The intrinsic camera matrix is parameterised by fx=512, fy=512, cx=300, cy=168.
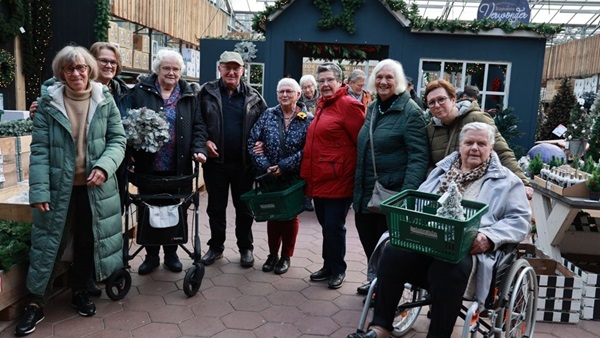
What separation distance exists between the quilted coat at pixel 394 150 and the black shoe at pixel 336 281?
0.73 m

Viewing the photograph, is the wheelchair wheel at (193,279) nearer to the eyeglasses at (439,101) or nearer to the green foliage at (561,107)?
the eyeglasses at (439,101)

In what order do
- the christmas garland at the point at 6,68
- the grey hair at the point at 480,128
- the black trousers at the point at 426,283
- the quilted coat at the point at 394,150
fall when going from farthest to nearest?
the christmas garland at the point at 6,68
the quilted coat at the point at 394,150
the grey hair at the point at 480,128
the black trousers at the point at 426,283

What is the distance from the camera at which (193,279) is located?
3756mm

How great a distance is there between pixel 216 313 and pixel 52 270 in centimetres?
108

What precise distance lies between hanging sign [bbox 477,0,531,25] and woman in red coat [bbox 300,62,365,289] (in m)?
6.23

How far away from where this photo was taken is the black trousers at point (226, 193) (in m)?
4.21

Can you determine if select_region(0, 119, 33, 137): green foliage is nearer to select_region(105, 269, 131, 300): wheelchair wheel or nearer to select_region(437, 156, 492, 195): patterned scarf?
select_region(105, 269, 131, 300): wheelchair wheel

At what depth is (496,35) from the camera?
8.62 m

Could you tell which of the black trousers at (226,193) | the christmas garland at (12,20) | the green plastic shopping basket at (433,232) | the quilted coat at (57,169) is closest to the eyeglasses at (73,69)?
the quilted coat at (57,169)

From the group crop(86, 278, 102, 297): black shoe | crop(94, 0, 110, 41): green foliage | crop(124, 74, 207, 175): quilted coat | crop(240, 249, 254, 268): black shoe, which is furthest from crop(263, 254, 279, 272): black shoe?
crop(94, 0, 110, 41): green foliage

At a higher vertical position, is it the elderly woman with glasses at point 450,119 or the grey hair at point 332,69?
the grey hair at point 332,69

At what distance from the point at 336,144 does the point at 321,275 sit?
44.5 inches

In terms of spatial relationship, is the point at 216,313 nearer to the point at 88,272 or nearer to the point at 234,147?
the point at 88,272

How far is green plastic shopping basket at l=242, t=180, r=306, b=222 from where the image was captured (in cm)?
380
